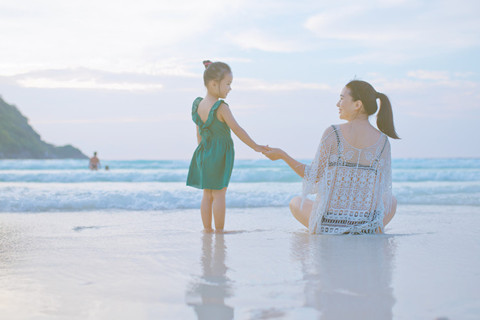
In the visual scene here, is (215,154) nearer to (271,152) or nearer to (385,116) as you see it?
(271,152)

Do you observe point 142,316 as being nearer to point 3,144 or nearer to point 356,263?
point 356,263

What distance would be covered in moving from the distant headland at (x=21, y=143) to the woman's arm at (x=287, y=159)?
1802 inches

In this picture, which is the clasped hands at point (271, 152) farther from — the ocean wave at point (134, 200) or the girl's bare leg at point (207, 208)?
the ocean wave at point (134, 200)

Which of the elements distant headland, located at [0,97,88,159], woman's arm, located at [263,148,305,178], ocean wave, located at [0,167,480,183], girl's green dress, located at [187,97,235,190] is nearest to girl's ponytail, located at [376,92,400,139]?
woman's arm, located at [263,148,305,178]

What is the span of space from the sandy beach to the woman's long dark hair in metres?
0.91

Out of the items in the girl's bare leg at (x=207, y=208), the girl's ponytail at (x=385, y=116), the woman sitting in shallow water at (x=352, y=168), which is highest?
the girl's ponytail at (x=385, y=116)

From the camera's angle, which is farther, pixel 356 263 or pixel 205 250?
pixel 205 250

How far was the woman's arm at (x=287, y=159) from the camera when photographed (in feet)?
12.6

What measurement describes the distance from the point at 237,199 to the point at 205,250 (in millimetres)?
4395

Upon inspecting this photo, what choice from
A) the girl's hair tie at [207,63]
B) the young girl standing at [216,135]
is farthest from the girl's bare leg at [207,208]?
the girl's hair tie at [207,63]

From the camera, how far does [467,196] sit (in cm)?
862

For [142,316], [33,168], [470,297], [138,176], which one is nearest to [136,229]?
[142,316]

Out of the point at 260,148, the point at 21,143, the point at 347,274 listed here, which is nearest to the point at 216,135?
the point at 260,148

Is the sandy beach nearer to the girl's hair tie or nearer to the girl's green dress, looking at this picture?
the girl's green dress
